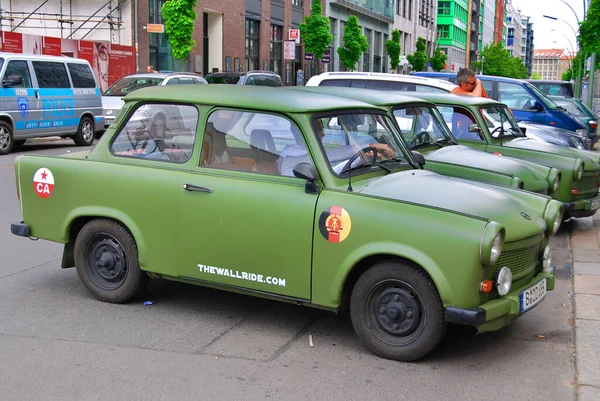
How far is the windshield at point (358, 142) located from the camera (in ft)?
17.4

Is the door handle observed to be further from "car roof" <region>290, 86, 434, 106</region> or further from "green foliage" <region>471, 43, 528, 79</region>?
"green foliage" <region>471, 43, 528, 79</region>

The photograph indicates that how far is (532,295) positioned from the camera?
501 cm

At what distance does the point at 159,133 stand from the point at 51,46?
2252cm

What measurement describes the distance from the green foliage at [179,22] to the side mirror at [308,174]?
27498 millimetres

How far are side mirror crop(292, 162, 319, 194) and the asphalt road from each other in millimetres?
1078

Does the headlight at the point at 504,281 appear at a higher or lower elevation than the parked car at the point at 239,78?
lower

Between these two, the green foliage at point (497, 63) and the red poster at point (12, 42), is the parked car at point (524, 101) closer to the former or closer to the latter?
the red poster at point (12, 42)

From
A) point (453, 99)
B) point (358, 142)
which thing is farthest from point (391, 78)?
point (358, 142)

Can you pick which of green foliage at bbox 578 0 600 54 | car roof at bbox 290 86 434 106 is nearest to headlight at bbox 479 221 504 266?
car roof at bbox 290 86 434 106


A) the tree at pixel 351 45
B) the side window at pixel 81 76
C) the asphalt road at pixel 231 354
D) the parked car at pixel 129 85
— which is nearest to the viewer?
the asphalt road at pixel 231 354

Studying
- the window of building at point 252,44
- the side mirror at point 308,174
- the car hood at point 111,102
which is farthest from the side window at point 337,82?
the window of building at point 252,44

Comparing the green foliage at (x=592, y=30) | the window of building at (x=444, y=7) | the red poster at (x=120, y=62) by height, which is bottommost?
the red poster at (x=120, y=62)

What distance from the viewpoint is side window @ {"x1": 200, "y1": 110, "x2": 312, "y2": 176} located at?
530 cm

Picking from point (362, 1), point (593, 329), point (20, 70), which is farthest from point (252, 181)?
point (362, 1)
